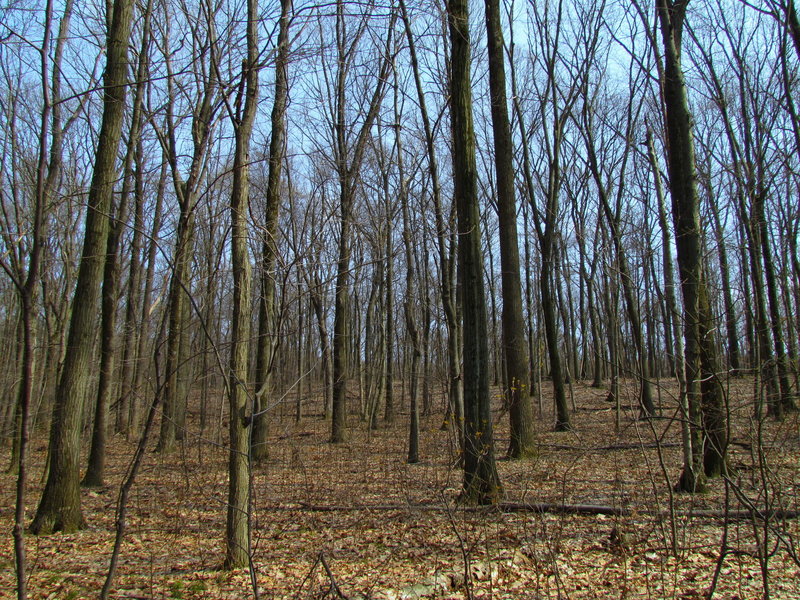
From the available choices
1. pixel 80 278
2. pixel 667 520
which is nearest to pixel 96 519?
pixel 80 278

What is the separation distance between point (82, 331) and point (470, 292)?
4250 mm

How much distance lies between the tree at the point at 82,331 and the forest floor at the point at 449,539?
33 centimetres

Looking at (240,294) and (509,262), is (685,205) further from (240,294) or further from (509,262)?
(240,294)

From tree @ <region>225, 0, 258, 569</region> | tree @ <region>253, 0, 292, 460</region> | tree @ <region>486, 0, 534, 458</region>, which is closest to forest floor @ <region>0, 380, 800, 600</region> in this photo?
tree @ <region>225, 0, 258, 569</region>

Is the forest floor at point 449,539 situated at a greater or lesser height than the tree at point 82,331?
lesser

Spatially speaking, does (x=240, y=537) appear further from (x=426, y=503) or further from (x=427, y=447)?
(x=427, y=447)

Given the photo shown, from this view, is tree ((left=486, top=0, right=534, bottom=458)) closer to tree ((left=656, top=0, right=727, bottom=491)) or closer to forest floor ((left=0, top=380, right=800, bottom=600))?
forest floor ((left=0, top=380, right=800, bottom=600))

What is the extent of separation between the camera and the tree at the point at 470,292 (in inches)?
205

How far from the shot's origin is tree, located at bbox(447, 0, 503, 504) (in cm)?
521

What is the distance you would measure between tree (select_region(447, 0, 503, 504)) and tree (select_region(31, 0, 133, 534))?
365cm

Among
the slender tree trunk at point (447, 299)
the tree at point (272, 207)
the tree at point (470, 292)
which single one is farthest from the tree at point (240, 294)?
the slender tree trunk at point (447, 299)

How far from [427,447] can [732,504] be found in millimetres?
6199

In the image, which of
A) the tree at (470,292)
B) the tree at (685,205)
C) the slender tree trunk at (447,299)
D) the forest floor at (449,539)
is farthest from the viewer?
the slender tree trunk at (447,299)

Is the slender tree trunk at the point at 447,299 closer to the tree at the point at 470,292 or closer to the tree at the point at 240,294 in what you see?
the tree at the point at 470,292
